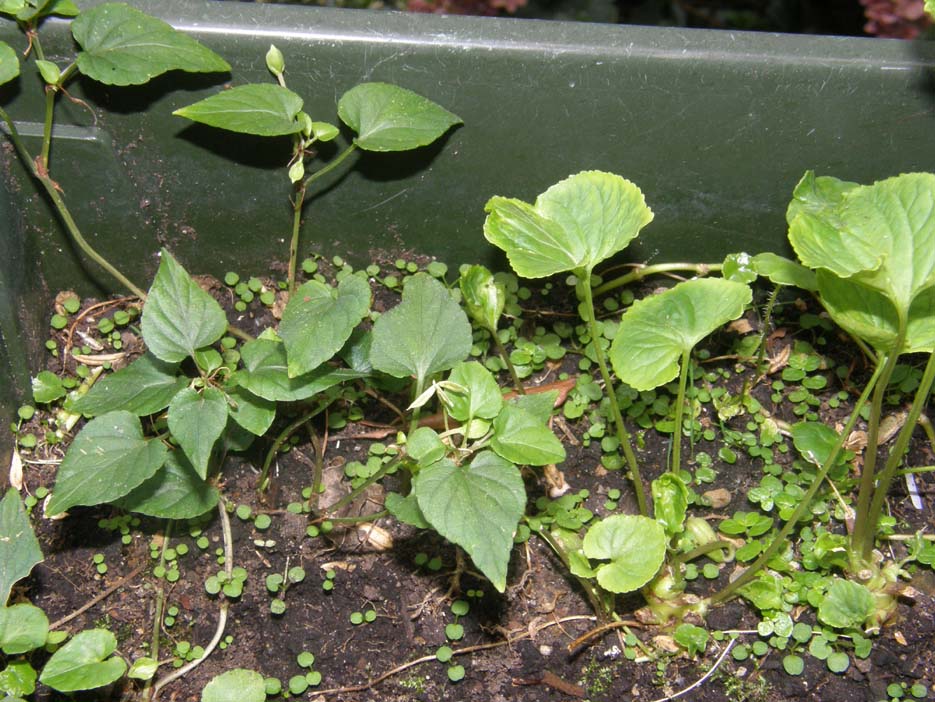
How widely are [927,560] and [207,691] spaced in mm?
945

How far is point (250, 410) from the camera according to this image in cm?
124

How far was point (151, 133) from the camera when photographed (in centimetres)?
137

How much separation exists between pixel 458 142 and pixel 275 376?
1.42ft

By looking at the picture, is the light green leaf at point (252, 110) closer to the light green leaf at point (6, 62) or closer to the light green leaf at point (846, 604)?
the light green leaf at point (6, 62)

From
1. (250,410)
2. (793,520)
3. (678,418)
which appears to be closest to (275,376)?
(250,410)

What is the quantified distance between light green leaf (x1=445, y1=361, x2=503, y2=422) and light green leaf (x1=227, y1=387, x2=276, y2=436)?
0.26 metres

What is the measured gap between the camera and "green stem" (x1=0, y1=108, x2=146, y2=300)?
1.33 m

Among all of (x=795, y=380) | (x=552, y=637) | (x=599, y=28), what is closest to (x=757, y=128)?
(x=599, y=28)

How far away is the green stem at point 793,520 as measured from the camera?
119 cm

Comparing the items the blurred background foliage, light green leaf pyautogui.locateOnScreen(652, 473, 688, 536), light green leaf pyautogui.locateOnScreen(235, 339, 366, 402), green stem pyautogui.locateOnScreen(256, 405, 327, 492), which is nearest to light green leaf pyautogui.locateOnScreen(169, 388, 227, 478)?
light green leaf pyautogui.locateOnScreen(235, 339, 366, 402)

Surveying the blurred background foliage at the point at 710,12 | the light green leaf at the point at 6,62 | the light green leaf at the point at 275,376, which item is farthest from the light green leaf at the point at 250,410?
the blurred background foliage at the point at 710,12

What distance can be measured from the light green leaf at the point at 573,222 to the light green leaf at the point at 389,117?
0.48ft

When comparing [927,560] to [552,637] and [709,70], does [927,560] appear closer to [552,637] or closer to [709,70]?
[552,637]

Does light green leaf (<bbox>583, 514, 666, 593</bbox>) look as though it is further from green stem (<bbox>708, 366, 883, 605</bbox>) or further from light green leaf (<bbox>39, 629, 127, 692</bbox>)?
light green leaf (<bbox>39, 629, 127, 692</bbox>)
